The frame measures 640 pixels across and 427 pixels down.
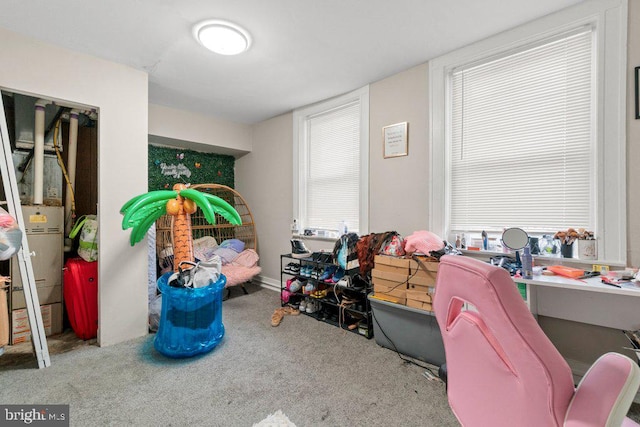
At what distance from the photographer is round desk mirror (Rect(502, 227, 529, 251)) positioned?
1.93 m

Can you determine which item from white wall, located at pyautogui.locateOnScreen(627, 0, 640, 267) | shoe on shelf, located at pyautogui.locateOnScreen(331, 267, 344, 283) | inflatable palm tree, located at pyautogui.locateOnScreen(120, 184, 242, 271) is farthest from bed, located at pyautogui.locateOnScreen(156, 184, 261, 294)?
white wall, located at pyautogui.locateOnScreen(627, 0, 640, 267)

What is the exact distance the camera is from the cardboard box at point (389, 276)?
225 cm

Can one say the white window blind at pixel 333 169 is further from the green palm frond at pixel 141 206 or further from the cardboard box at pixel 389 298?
the green palm frond at pixel 141 206

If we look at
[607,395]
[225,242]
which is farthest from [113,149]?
[607,395]

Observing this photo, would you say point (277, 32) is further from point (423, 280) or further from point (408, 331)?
point (408, 331)

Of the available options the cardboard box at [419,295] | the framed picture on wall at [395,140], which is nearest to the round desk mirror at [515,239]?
the cardboard box at [419,295]

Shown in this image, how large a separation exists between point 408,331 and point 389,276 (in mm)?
450

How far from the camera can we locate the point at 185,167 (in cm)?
418

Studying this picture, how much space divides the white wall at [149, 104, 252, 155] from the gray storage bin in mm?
3174

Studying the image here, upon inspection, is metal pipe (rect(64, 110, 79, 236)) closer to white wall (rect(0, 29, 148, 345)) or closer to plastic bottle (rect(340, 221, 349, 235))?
white wall (rect(0, 29, 148, 345))

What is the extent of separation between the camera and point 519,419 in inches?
28.5

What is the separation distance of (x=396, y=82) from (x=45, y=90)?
10.0 ft

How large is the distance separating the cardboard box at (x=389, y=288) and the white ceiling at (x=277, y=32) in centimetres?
202

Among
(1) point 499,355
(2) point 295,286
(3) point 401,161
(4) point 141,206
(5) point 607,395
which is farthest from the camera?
(2) point 295,286
